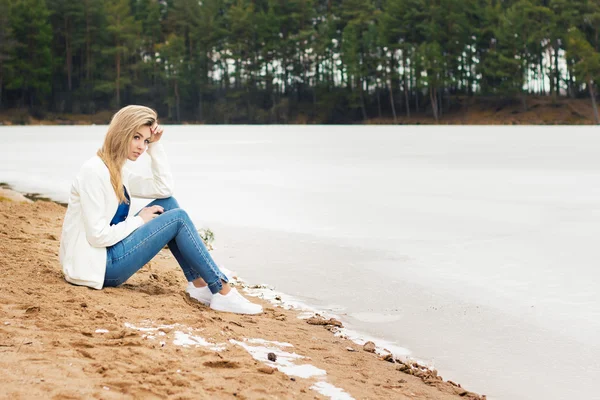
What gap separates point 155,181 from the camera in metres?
5.11

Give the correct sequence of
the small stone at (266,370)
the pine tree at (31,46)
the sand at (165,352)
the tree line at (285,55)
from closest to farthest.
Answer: the sand at (165,352), the small stone at (266,370), the tree line at (285,55), the pine tree at (31,46)

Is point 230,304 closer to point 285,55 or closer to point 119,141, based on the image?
point 119,141

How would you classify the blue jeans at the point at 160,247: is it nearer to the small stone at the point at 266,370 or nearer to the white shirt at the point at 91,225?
the white shirt at the point at 91,225

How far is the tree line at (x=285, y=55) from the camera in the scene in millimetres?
60531

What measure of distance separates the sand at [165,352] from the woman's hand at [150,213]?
0.55m

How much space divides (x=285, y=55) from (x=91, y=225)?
69690 millimetres

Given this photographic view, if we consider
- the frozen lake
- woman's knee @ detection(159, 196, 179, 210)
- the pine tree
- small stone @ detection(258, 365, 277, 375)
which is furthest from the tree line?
small stone @ detection(258, 365, 277, 375)

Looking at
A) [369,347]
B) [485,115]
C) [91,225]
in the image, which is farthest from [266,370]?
[485,115]

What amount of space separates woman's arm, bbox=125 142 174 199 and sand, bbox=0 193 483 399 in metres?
0.71

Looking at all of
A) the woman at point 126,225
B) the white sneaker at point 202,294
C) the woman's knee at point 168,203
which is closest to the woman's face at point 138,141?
the woman at point 126,225

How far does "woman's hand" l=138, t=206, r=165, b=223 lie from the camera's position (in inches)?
192

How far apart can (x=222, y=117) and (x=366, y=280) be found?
68810 millimetres

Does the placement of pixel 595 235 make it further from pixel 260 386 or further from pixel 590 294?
pixel 260 386

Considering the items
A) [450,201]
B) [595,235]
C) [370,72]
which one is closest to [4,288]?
[595,235]
